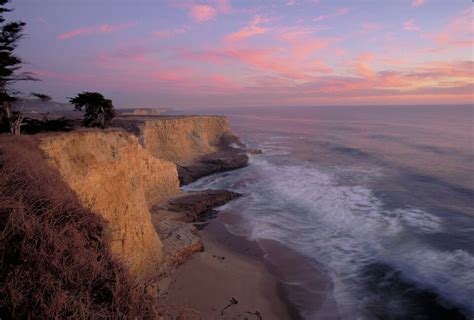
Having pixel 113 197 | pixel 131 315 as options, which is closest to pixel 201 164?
pixel 113 197

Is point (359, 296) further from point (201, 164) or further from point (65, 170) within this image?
point (201, 164)

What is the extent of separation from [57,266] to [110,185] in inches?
378

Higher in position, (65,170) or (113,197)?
(65,170)

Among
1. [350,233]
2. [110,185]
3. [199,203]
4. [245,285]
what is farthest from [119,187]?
[350,233]

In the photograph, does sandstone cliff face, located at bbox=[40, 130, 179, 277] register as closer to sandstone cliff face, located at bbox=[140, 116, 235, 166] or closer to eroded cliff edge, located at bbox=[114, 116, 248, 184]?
eroded cliff edge, located at bbox=[114, 116, 248, 184]

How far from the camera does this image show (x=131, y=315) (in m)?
4.13

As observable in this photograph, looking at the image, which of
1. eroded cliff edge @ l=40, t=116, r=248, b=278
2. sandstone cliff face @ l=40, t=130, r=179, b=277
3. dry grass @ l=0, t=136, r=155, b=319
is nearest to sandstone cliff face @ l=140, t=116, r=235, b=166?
eroded cliff edge @ l=40, t=116, r=248, b=278

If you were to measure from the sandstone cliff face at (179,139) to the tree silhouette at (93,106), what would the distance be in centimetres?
1845

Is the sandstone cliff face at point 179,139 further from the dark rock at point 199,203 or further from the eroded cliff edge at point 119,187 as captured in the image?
the eroded cliff edge at point 119,187

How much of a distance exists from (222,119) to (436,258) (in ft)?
154

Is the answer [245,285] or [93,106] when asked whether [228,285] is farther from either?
[93,106]

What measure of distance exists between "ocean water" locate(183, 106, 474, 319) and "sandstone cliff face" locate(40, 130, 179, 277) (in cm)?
685

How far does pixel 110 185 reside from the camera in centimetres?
1378

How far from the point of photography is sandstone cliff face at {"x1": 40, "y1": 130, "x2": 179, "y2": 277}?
12320 millimetres
